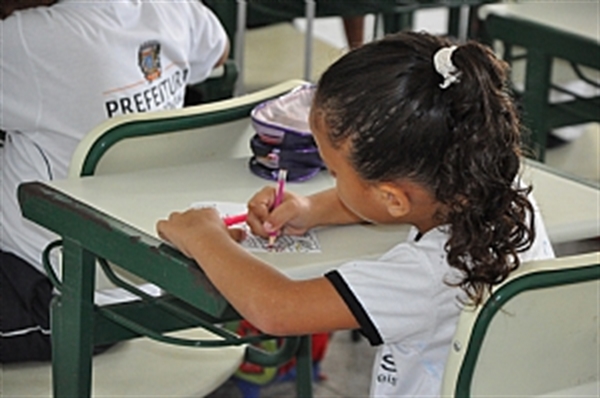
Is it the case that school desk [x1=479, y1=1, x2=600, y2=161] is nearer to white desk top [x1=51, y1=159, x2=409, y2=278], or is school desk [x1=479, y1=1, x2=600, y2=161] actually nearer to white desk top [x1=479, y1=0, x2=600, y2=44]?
white desk top [x1=479, y1=0, x2=600, y2=44]

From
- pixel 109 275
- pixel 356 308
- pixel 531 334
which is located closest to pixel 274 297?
pixel 356 308

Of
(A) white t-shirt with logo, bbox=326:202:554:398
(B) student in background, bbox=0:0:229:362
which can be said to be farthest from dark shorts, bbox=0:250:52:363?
(A) white t-shirt with logo, bbox=326:202:554:398

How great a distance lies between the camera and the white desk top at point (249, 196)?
1.82m

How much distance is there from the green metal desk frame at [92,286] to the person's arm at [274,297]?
2 cm

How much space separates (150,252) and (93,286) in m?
0.23

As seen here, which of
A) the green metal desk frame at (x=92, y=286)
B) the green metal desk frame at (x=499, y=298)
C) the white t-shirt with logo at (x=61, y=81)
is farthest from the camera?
the white t-shirt with logo at (x=61, y=81)

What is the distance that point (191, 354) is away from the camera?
2.22 meters

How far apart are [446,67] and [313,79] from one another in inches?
87.0

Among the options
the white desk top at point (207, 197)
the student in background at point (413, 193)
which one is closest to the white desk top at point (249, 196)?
the white desk top at point (207, 197)

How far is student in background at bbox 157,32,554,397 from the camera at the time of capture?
1.60 m

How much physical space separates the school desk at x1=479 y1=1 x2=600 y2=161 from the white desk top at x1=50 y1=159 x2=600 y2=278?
46.2 inches

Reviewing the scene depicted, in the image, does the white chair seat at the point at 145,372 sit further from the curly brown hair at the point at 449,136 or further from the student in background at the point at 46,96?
the curly brown hair at the point at 449,136

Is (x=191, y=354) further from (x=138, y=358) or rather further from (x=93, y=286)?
(x=93, y=286)

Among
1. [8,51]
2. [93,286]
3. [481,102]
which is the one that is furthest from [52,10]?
[481,102]
